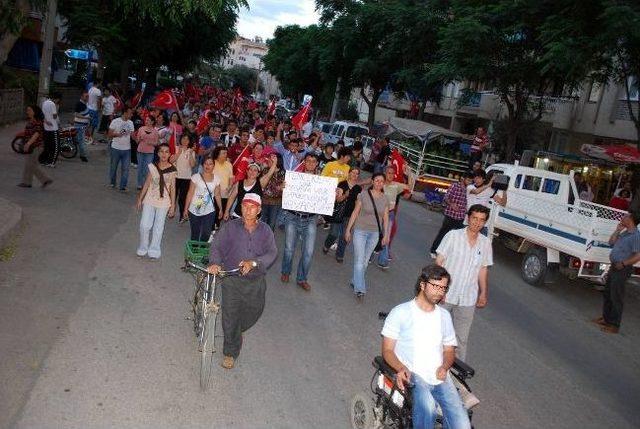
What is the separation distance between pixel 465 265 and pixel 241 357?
2391mm

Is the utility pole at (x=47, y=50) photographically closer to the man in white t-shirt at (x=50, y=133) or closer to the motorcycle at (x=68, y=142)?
the man in white t-shirt at (x=50, y=133)

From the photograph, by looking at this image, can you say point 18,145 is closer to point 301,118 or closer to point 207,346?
point 301,118

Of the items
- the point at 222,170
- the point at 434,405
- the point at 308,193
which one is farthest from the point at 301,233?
the point at 434,405

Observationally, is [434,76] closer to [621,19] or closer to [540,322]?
[621,19]

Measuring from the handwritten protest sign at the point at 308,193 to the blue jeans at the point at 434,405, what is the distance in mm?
4278

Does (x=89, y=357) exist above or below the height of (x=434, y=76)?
below

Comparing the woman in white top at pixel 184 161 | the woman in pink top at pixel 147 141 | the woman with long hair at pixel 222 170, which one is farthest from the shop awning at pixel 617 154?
the woman in pink top at pixel 147 141

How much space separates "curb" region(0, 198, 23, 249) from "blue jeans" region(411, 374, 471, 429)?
6152 millimetres

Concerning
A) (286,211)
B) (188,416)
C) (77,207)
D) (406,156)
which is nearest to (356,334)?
(286,211)

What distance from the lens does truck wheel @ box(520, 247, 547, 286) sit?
11.1 metres

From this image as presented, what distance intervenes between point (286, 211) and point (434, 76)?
17805mm

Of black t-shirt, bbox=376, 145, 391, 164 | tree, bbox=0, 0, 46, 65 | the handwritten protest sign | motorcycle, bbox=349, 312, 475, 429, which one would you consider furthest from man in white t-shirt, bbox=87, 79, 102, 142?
motorcycle, bbox=349, 312, 475, 429

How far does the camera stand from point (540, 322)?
29.5 ft

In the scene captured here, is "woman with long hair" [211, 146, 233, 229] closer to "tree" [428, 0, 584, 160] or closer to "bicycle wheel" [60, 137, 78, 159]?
"bicycle wheel" [60, 137, 78, 159]
